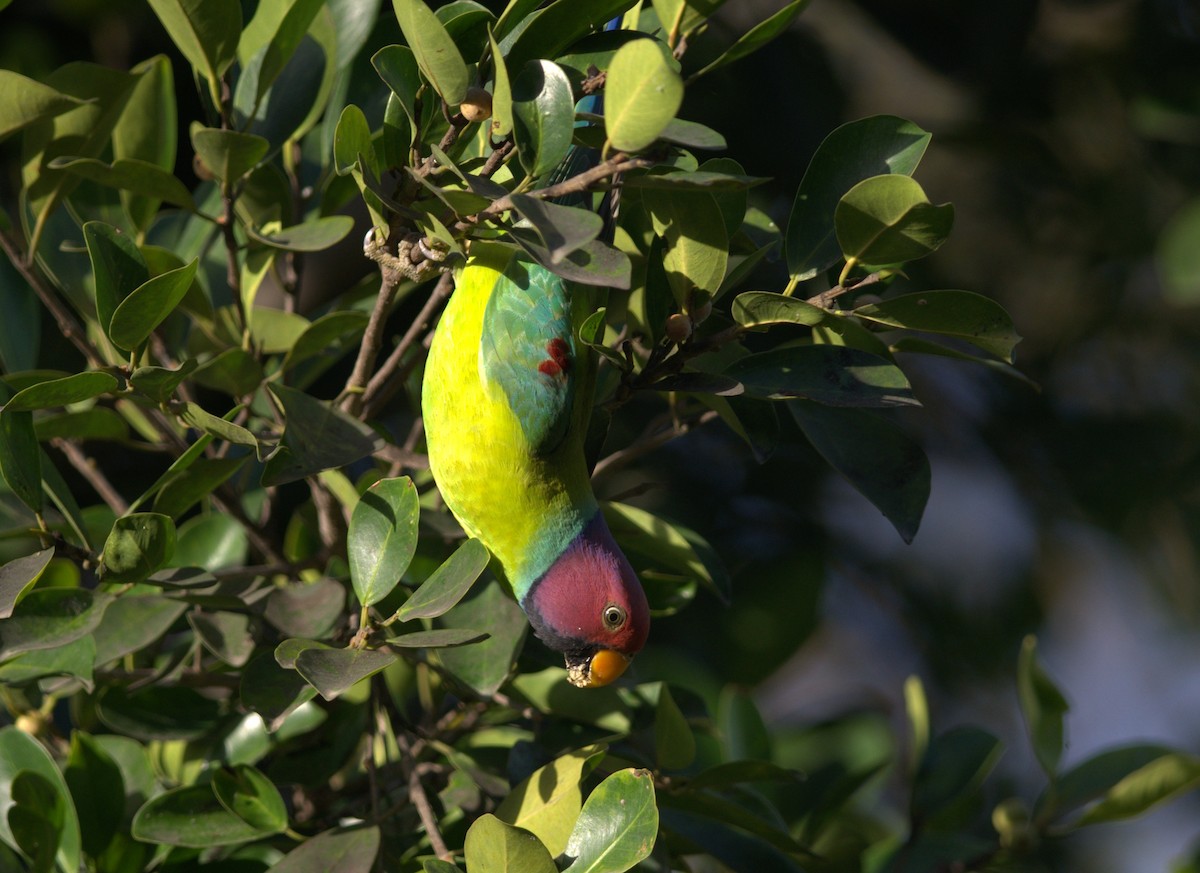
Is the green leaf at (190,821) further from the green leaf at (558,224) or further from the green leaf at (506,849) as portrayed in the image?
the green leaf at (558,224)

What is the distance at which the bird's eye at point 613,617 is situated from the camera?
1.20 meters

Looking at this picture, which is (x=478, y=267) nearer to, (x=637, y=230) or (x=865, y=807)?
(x=637, y=230)

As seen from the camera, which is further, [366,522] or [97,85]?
[97,85]

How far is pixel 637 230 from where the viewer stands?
48.1 inches

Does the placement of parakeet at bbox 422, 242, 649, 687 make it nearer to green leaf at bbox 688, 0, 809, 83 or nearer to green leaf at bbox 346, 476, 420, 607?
green leaf at bbox 346, 476, 420, 607

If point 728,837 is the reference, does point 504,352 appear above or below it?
above

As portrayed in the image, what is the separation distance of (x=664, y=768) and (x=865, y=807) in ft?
3.53

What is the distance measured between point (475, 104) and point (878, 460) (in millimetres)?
507

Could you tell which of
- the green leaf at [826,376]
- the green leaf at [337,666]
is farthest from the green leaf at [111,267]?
the green leaf at [826,376]

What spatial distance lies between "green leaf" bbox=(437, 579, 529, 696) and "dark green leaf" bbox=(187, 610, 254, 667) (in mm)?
203

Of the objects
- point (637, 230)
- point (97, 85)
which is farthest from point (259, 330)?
point (637, 230)

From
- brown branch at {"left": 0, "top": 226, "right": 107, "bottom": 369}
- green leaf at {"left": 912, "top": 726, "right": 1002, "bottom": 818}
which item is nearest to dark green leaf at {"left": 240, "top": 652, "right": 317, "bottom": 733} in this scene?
brown branch at {"left": 0, "top": 226, "right": 107, "bottom": 369}

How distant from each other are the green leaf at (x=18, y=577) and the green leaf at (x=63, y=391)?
0.13 metres

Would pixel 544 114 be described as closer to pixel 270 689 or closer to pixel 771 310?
pixel 771 310
